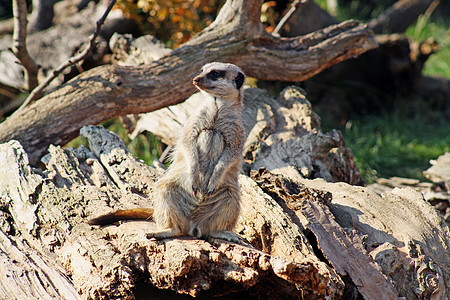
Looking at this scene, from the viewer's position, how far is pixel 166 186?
307cm

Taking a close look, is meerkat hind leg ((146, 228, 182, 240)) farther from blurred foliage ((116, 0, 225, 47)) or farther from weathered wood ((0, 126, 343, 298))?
blurred foliage ((116, 0, 225, 47))

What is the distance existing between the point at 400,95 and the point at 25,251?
7295 millimetres

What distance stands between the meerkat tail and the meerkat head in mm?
964

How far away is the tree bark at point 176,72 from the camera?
14.9ft

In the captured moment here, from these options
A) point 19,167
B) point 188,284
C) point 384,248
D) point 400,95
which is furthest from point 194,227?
point 400,95

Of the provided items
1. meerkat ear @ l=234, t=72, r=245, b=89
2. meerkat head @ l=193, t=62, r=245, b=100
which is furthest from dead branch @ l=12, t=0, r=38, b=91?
meerkat ear @ l=234, t=72, r=245, b=89

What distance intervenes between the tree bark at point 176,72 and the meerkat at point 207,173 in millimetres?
1574

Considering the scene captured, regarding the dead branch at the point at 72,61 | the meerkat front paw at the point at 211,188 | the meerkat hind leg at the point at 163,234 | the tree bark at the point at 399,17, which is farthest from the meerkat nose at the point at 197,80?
the tree bark at the point at 399,17

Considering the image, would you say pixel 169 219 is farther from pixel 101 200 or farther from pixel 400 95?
pixel 400 95

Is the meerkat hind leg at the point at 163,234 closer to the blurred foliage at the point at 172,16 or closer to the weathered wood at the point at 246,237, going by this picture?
the weathered wood at the point at 246,237

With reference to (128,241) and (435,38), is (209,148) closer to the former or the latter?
(128,241)

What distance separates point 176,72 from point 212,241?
256cm

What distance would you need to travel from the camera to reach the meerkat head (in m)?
3.31

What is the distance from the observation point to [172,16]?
6.86 m
